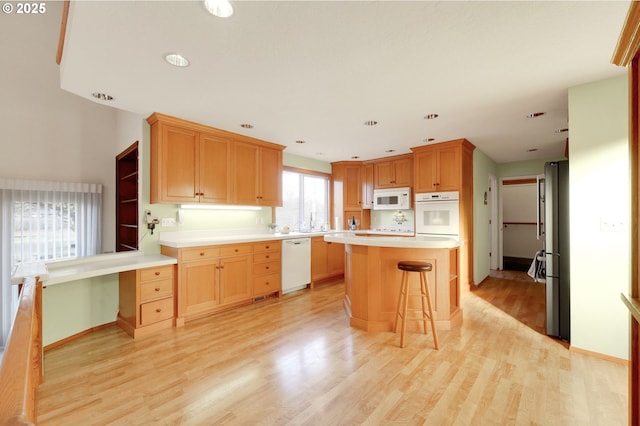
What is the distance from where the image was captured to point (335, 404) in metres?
1.79

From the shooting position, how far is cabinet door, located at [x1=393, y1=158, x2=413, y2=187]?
5180mm

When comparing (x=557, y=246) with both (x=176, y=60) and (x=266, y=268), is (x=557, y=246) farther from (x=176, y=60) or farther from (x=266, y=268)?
(x=176, y=60)

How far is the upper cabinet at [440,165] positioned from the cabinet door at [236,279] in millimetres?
2972

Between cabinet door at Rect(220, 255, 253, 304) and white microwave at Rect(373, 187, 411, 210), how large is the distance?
2.83m

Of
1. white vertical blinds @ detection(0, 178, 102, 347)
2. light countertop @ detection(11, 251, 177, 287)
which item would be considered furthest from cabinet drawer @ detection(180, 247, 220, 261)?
white vertical blinds @ detection(0, 178, 102, 347)

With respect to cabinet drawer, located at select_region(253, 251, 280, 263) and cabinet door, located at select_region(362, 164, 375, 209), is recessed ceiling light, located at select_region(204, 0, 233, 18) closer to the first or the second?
cabinet drawer, located at select_region(253, 251, 280, 263)

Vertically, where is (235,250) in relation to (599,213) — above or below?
below

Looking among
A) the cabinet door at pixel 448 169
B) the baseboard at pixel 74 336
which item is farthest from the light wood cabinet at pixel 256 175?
the cabinet door at pixel 448 169

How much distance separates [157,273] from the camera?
2943 mm

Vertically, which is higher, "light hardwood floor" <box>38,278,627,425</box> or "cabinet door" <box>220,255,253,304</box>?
"cabinet door" <box>220,255,253,304</box>

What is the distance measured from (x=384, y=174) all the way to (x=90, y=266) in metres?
4.70

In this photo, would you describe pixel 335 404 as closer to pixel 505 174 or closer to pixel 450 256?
pixel 450 256

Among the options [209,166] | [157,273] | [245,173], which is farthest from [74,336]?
[245,173]

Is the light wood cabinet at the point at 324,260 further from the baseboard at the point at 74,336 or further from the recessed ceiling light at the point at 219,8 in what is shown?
the recessed ceiling light at the point at 219,8
